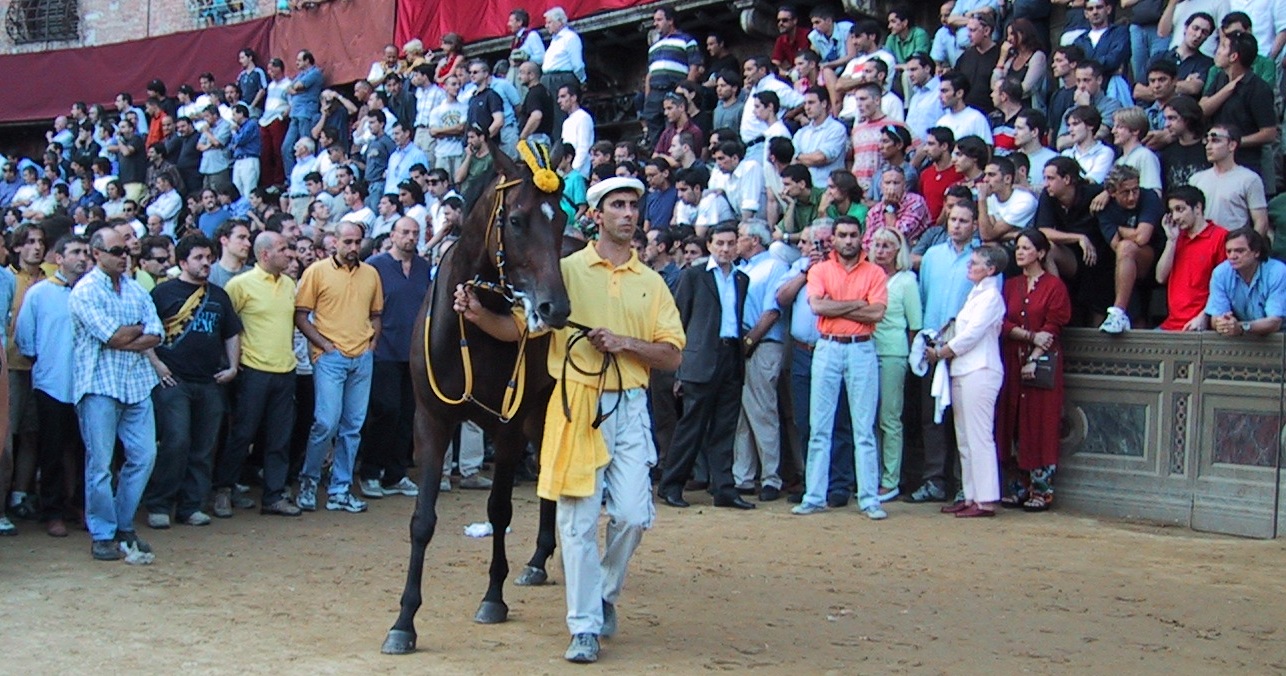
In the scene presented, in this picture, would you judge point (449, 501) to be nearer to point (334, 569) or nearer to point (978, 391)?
point (334, 569)

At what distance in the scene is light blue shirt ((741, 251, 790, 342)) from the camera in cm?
1153

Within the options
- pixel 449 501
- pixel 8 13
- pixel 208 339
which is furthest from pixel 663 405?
pixel 8 13

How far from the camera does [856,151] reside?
43.0 feet

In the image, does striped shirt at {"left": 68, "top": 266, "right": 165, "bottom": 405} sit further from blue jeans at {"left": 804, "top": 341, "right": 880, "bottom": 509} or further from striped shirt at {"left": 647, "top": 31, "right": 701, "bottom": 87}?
striped shirt at {"left": 647, "top": 31, "right": 701, "bottom": 87}

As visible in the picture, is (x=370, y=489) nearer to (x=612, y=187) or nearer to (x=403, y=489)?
(x=403, y=489)

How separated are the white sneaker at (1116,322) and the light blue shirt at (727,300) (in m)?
2.88

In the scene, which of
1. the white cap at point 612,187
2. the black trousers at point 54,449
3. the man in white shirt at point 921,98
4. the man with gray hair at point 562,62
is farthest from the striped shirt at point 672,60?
the white cap at point 612,187

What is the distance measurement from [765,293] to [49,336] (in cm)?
557

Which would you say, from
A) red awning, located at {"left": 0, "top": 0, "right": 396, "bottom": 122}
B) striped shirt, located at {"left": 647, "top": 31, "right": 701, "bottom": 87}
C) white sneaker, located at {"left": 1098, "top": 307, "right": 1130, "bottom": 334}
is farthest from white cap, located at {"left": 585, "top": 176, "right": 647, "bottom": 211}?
red awning, located at {"left": 0, "top": 0, "right": 396, "bottom": 122}

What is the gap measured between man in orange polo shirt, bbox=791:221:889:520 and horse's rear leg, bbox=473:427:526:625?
12.2 ft

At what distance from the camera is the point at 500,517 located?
7387 mm

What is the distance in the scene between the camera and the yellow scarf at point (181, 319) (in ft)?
31.9

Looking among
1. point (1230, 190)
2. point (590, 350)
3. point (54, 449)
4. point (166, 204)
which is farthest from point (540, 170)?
point (166, 204)

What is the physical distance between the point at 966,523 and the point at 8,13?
1142 inches
